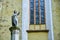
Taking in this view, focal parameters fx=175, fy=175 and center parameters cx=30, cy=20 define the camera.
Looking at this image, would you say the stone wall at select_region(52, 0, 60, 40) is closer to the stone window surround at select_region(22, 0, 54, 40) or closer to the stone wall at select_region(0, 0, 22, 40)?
the stone window surround at select_region(22, 0, 54, 40)

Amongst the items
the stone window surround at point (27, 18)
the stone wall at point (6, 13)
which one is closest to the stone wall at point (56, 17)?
the stone window surround at point (27, 18)

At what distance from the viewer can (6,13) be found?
986 cm

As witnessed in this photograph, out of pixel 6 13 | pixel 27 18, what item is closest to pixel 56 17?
pixel 27 18

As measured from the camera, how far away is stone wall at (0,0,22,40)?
945cm

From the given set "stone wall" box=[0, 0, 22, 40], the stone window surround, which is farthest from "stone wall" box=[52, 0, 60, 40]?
"stone wall" box=[0, 0, 22, 40]

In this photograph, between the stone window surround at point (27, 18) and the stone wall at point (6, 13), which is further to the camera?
the stone wall at point (6, 13)

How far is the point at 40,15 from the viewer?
10055mm

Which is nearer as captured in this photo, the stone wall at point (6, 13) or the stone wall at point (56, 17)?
the stone wall at point (56, 17)

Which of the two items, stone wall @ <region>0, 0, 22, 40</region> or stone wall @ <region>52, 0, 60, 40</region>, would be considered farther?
stone wall @ <region>0, 0, 22, 40</region>

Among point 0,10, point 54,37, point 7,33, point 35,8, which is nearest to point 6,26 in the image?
point 7,33

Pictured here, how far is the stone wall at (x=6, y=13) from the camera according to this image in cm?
945

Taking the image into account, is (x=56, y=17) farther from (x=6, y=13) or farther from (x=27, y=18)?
(x=6, y=13)

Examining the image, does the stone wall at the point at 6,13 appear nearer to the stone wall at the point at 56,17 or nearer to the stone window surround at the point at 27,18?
the stone window surround at the point at 27,18

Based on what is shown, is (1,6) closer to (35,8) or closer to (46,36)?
(35,8)
